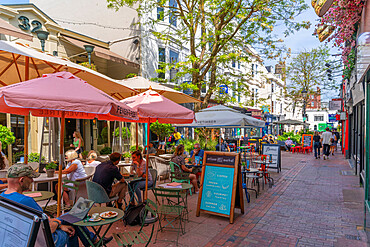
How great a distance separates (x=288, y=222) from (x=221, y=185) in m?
1.62

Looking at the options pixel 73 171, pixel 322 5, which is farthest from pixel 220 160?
pixel 322 5

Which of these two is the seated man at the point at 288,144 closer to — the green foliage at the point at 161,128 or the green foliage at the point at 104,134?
the green foliage at the point at 161,128

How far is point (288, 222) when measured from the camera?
228 inches

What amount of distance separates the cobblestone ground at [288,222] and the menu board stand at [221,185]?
0.25m

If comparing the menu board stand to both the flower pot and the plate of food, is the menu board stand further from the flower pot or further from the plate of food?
the flower pot

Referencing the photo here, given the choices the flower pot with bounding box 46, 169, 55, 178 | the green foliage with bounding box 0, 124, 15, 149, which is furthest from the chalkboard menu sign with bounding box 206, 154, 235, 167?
the green foliage with bounding box 0, 124, 15, 149

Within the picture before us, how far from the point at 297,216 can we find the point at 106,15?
17175mm

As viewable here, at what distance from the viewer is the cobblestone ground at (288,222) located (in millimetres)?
4852

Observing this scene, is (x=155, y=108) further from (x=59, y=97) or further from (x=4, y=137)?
(x=4, y=137)

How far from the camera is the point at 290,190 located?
28.7ft

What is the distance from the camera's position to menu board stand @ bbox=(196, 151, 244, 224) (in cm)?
574

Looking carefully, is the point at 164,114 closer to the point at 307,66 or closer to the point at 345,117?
the point at 345,117

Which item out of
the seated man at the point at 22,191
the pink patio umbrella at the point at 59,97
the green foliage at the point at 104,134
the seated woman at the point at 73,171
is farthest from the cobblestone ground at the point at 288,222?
the green foliage at the point at 104,134

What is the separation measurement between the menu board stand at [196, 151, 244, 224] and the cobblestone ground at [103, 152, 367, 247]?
25cm
